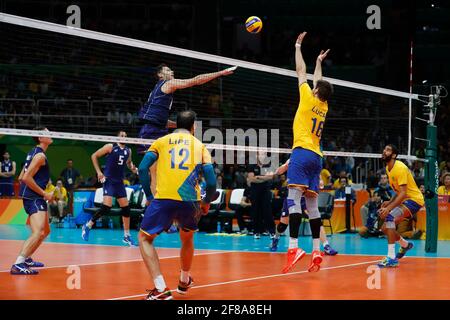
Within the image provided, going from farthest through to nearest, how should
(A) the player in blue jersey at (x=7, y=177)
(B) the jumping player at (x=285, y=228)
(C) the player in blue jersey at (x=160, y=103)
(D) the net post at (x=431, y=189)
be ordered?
1. (A) the player in blue jersey at (x=7, y=177)
2. (D) the net post at (x=431, y=189)
3. (B) the jumping player at (x=285, y=228)
4. (C) the player in blue jersey at (x=160, y=103)

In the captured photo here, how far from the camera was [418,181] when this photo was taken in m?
21.8

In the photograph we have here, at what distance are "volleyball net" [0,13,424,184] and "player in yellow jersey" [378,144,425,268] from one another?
7.32 meters

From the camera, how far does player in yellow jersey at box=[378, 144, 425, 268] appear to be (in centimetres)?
1274

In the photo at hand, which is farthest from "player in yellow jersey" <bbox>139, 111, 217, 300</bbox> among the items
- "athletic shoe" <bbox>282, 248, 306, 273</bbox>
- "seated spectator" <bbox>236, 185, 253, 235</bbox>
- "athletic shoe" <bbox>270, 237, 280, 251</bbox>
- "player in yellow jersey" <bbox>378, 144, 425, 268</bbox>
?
"seated spectator" <bbox>236, 185, 253, 235</bbox>

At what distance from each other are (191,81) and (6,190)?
1653 cm

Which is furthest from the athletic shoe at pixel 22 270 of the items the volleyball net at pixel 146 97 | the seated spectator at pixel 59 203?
the seated spectator at pixel 59 203

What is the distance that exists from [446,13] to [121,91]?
1683 cm

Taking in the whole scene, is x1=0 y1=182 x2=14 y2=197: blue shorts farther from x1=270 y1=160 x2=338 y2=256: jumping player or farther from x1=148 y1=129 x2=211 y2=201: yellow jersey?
x1=148 y1=129 x2=211 y2=201: yellow jersey

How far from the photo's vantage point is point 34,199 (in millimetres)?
11281

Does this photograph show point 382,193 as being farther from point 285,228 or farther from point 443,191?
point 285,228

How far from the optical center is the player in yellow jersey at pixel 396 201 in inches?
502

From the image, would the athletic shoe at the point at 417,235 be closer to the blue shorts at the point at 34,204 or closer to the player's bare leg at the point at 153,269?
the blue shorts at the point at 34,204

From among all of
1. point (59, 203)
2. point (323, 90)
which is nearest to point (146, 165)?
point (323, 90)

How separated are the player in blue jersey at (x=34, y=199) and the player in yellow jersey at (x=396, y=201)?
5.42 m
